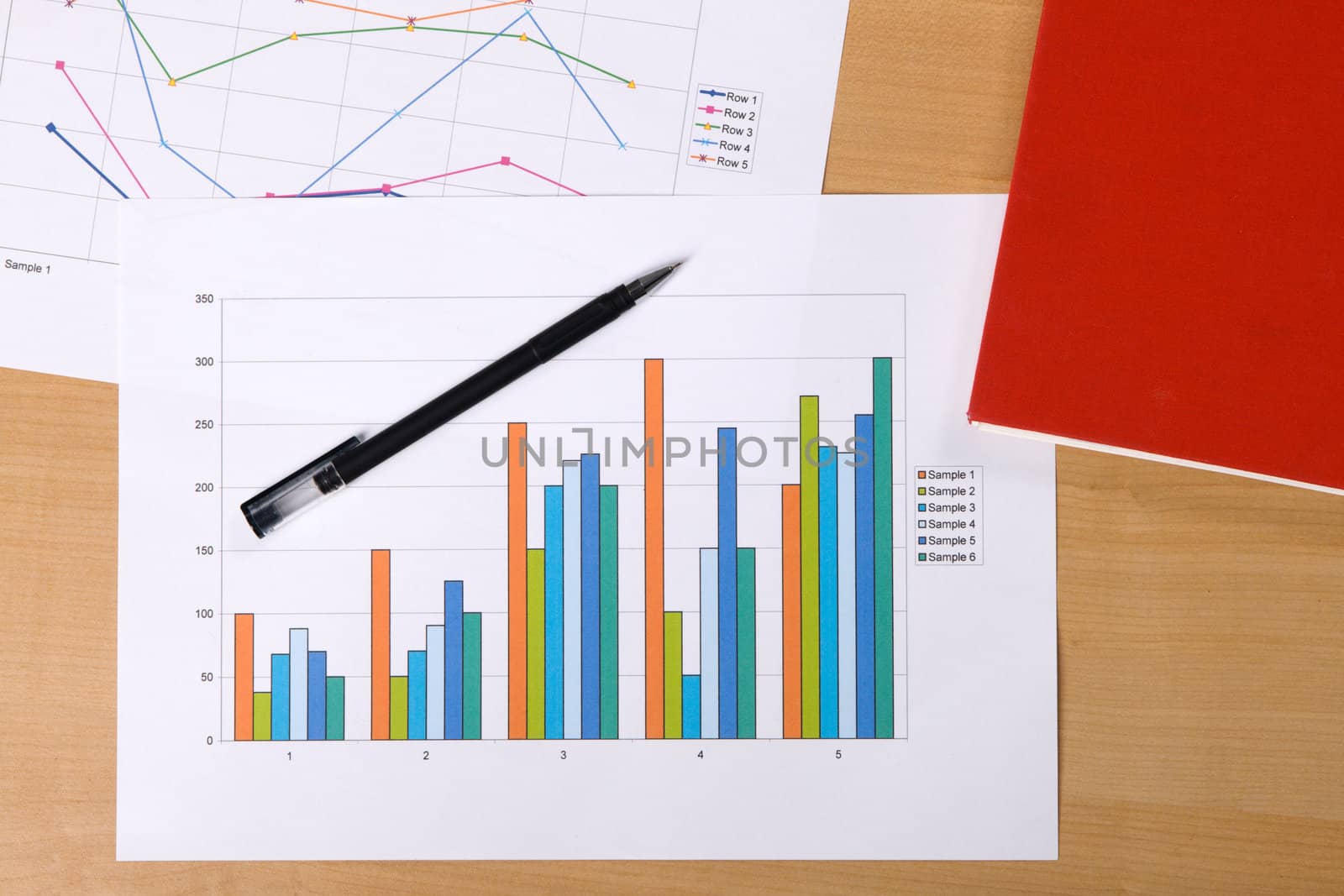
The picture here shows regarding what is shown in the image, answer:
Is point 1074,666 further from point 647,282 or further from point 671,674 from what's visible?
point 647,282

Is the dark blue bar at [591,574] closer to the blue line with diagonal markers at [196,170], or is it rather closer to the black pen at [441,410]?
the black pen at [441,410]

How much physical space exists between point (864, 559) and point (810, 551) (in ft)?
0.12

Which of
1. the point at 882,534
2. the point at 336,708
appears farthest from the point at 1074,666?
the point at 336,708

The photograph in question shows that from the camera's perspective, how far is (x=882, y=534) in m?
0.57

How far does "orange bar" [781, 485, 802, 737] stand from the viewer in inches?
22.5

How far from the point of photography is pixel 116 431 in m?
0.57

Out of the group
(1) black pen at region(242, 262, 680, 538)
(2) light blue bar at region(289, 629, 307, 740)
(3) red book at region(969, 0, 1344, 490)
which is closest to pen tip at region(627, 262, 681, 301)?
(1) black pen at region(242, 262, 680, 538)

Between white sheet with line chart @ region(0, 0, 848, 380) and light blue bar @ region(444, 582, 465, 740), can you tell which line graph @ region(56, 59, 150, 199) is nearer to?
white sheet with line chart @ region(0, 0, 848, 380)

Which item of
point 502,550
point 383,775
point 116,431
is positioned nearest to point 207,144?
point 116,431

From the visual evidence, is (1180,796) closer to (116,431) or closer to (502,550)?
(502,550)

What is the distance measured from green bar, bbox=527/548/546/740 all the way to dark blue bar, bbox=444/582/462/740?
47mm

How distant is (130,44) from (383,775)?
528mm

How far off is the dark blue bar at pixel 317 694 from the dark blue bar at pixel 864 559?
36cm

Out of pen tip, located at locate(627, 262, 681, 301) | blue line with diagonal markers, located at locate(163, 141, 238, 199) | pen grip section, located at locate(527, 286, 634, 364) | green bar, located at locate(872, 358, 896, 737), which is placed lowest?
green bar, located at locate(872, 358, 896, 737)
